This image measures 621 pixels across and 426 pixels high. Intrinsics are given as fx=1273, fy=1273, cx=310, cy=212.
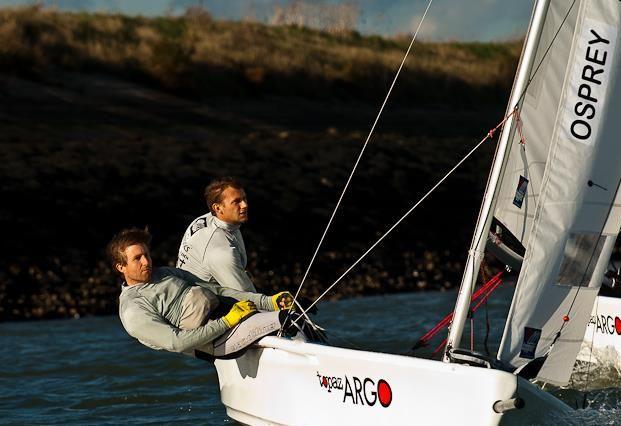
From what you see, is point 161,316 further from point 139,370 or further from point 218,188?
point 139,370

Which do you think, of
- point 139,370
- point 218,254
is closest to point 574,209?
point 218,254

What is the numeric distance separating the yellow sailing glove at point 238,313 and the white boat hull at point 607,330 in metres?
4.19

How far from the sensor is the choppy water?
37.0 ft

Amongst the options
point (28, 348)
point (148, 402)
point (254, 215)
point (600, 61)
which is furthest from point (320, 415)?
point (254, 215)

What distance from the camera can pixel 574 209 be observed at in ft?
27.9

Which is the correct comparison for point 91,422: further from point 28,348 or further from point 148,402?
point 28,348

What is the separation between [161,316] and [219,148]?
1706 centimetres

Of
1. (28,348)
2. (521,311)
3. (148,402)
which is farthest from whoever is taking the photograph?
(28,348)

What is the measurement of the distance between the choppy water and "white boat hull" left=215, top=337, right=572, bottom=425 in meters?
0.54

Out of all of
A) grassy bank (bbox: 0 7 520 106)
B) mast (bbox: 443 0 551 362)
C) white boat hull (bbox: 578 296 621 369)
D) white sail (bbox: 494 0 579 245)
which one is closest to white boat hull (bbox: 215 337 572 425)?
mast (bbox: 443 0 551 362)

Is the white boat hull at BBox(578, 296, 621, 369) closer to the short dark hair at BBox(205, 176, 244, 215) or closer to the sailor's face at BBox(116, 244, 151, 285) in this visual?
the short dark hair at BBox(205, 176, 244, 215)

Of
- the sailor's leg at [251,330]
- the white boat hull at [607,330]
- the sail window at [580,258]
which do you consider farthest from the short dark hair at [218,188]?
the white boat hull at [607,330]

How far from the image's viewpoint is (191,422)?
36.0ft

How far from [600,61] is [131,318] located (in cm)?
356
